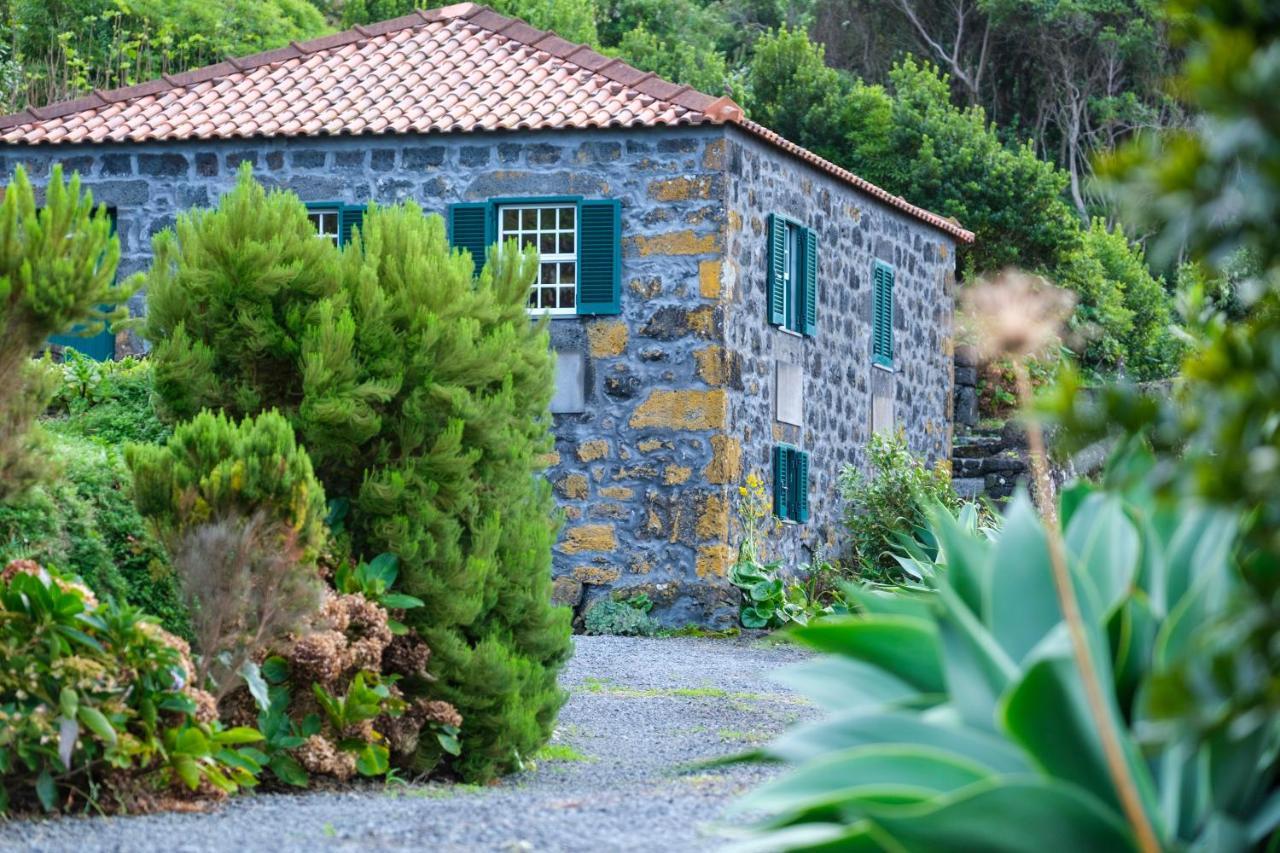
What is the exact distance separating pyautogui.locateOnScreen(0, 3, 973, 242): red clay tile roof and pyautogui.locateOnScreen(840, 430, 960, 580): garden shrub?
2982 mm

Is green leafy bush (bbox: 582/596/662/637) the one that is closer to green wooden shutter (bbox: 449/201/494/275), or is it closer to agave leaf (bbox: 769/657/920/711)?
green wooden shutter (bbox: 449/201/494/275)

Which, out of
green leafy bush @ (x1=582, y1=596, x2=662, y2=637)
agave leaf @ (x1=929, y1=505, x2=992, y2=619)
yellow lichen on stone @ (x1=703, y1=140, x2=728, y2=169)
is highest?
yellow lichen on stone @ (x1=703, y1=140, x2=728, y2=169)

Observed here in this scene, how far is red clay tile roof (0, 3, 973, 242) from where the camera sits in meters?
15.9

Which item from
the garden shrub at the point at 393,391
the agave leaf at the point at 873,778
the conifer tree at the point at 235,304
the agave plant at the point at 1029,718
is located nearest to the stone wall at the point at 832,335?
the garden shrub at the point at 393,391

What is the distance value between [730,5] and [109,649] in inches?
1286

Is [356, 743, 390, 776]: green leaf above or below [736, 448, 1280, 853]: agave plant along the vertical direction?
below

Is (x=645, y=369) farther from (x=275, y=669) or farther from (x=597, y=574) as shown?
(x=275, y=669)

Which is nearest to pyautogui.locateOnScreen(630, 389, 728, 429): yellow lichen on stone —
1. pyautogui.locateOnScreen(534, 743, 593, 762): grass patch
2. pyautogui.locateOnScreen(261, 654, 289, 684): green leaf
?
pyautogui.locateOnScreen(534, 743, 593, 762): grass patch

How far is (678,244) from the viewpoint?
1569 cm

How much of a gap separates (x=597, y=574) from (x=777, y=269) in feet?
11.0

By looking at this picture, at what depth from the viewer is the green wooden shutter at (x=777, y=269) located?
16.6 m

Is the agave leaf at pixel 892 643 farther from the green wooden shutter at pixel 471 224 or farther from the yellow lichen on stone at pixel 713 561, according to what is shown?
the green wooden shutter at pixel 471 224

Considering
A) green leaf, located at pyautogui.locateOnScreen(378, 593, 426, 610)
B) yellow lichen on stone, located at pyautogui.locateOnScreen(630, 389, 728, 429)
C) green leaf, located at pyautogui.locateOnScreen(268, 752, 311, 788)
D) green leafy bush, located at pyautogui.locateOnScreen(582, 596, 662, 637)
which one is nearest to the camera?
green leaf, located at pyautogui.locateOnScreen(268, 752, 311, 788)

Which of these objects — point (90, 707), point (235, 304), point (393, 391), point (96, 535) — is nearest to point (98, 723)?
point (90, 707)
